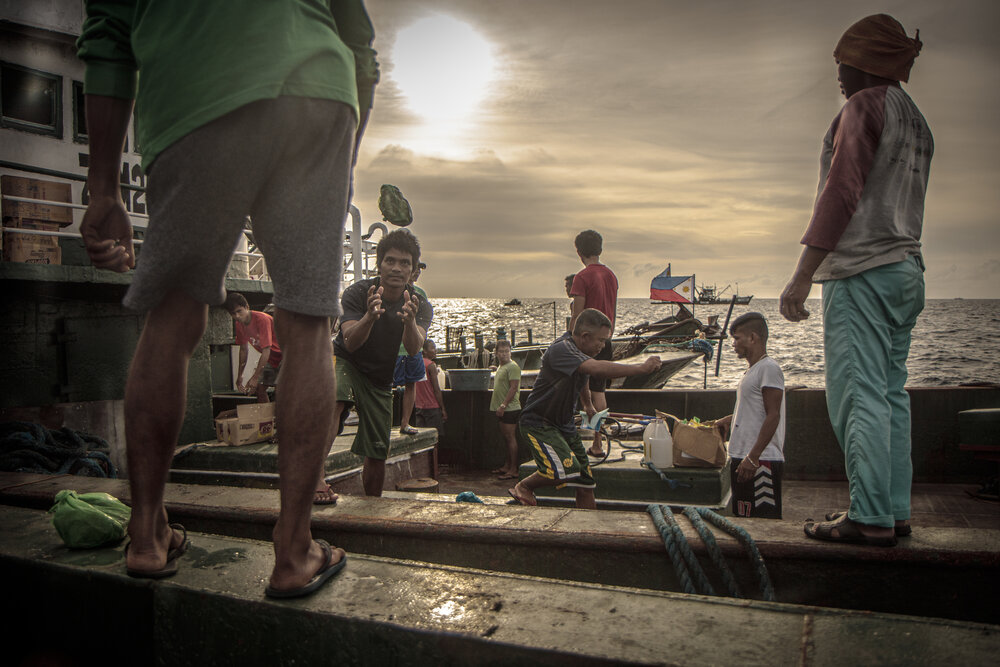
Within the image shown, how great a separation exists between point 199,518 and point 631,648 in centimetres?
222

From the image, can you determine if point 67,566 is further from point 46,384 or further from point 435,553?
point 46,384

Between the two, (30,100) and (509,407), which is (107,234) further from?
(30,100)

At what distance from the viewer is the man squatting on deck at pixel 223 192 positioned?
1.59 m

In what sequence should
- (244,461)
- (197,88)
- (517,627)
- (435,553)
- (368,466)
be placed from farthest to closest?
(244,461), (368,466), (435,553), (197,88), (517,627)

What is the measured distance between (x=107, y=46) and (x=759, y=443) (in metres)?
4.31

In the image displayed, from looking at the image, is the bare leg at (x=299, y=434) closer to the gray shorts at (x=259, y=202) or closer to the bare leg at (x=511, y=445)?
the gray shorts at (x=259, y=202)

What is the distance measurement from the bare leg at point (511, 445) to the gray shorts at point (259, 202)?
7184mm

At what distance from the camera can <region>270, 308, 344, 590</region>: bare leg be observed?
5.56ft

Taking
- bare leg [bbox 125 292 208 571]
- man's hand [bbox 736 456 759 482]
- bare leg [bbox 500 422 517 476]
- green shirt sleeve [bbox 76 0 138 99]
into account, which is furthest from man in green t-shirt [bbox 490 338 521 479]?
green shirt sleeve [bbox 76 0 138 99]

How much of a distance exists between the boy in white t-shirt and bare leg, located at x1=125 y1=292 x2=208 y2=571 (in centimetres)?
374

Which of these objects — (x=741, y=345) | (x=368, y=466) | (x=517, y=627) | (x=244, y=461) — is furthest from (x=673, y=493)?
(x=517, y=627)

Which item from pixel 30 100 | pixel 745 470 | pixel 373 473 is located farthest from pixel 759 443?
pixel 30 100

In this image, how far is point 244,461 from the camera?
5477 mm

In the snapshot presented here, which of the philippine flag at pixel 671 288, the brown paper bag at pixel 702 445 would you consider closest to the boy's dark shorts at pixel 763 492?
the brown paper bag at pixel 702 445
